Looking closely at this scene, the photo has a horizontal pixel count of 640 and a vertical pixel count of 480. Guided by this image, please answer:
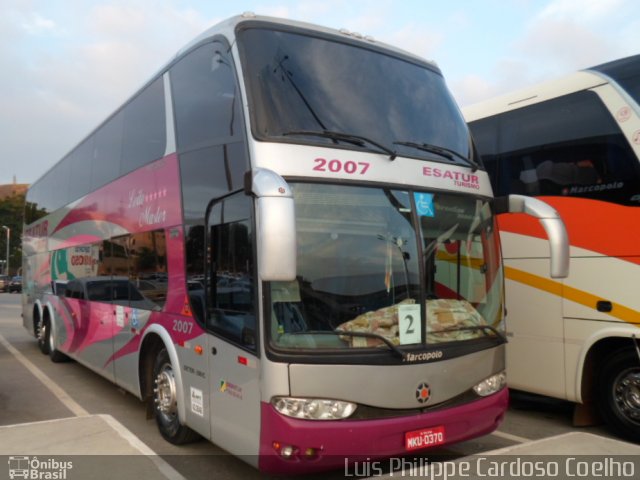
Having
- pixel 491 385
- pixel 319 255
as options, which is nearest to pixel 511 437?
pixel 491 385

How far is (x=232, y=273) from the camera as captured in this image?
14.7 feet

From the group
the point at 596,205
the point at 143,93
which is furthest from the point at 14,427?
the point at 596,205

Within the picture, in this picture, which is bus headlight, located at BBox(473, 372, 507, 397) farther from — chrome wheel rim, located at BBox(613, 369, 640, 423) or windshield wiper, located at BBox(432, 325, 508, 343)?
chrome wheel rim, located at BBox(613, 369, 640, 423)

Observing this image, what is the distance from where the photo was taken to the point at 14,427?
18.9 feet

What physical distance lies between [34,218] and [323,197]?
11.2 m

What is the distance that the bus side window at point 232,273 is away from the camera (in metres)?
4.22

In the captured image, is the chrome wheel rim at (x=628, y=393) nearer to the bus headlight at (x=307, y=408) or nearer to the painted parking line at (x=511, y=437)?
the painted parking line at (x=511, y=437)

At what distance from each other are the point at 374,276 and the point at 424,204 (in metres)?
0.78

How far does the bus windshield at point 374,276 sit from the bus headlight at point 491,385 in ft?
1.20

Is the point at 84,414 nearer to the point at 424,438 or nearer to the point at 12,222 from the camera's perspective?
the point at 424,438

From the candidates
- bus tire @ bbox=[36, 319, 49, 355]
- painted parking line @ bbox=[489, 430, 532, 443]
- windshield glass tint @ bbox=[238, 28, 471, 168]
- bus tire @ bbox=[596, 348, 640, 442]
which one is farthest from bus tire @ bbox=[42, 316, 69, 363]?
bus tire @ bbox=[596, 348, 640, 442]

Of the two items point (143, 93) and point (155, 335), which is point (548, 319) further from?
point (143, 93)

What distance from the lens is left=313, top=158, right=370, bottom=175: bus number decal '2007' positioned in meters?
4.27

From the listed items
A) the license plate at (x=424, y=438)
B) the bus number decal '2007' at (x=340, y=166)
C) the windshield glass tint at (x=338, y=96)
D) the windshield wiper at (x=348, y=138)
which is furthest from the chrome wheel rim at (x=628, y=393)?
the bus number decal '2007' at (x=340, y=166)
